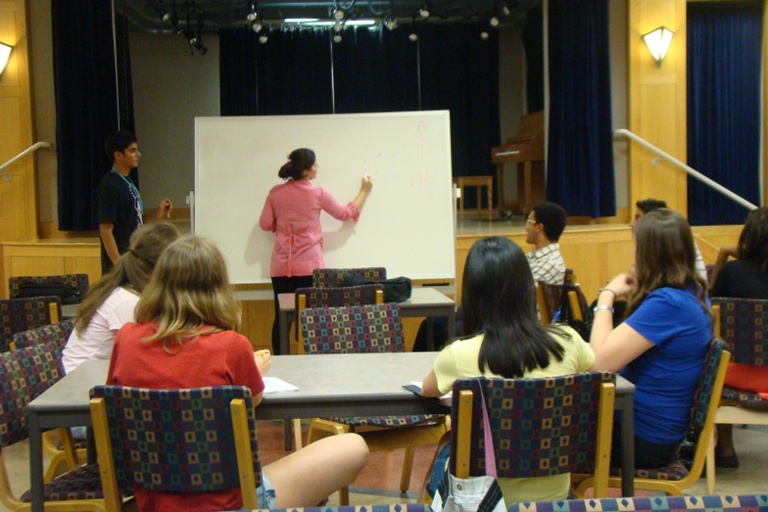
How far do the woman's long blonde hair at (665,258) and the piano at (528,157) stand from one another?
22.4 feet

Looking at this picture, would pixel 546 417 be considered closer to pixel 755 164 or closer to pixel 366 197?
pixel 366 197

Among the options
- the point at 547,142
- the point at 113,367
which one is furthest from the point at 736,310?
the point at 547,142

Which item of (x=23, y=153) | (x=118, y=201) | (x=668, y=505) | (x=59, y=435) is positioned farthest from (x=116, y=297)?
(x=23, y=153)

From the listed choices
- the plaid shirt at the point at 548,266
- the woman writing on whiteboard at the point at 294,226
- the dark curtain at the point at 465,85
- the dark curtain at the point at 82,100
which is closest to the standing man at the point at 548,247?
the plaid shirt at the point at 548,266

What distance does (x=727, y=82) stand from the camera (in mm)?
8055

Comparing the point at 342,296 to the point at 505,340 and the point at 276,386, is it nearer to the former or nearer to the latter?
the point at 276,386

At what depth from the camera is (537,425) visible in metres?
1.96

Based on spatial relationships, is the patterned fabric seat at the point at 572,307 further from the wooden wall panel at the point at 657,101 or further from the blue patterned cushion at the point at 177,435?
the wooden wall panel at the point at 657,101

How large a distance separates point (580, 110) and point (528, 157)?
148cm

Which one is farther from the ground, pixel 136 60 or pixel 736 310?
pixel 136 60

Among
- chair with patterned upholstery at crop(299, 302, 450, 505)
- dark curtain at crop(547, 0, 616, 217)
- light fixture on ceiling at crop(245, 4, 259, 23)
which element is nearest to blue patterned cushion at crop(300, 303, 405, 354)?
chair with patterned upholstery at crop(299, 302, 450, 505)

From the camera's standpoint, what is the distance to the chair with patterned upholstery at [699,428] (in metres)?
2.36

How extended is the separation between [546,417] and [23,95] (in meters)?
6.70

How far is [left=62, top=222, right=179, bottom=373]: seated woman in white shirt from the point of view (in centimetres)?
278
